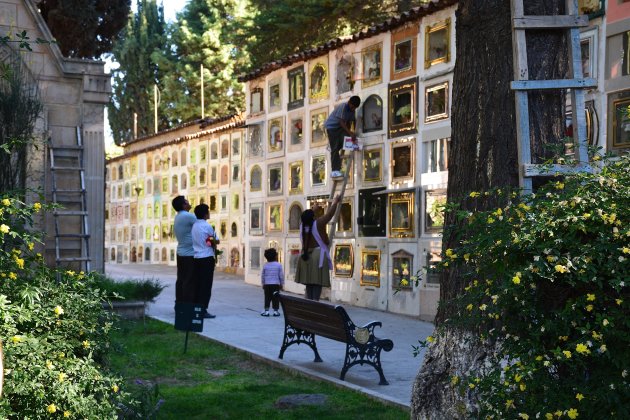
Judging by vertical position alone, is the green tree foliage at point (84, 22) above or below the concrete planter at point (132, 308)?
above

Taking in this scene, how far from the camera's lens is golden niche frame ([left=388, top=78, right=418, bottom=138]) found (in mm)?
15664

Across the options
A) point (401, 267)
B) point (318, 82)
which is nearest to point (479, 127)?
point (401, 267)

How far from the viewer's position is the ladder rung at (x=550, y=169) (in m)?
4.51

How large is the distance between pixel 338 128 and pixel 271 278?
4.24 meters

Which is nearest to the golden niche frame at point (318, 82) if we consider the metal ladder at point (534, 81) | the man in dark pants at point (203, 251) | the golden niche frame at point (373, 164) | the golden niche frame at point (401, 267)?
the golden niche frame at point (373, 164)

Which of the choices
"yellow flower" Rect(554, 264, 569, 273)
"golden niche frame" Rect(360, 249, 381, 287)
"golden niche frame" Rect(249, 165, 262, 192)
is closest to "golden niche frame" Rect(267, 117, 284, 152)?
"golden niche frame" Rect(249, 165, 262, 192)

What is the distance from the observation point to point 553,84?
213 inches

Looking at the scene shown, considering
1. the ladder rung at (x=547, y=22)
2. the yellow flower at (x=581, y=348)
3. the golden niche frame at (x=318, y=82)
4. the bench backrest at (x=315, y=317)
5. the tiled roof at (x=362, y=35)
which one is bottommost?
the bench backrest at (x=315, y=317)

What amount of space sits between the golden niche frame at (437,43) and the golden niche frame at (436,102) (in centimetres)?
38

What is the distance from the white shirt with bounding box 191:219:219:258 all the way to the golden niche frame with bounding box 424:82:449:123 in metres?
4.36

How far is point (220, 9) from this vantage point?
127 feet

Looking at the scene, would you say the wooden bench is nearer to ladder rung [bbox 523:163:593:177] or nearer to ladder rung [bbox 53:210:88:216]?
ladder rung [bbox 523:163:593:177]

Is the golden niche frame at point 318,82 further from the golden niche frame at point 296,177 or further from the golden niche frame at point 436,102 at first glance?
the golden niche frame at point 436,102

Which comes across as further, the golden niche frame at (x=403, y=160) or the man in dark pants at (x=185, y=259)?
the golden niche frame at (x=403, y=160)
